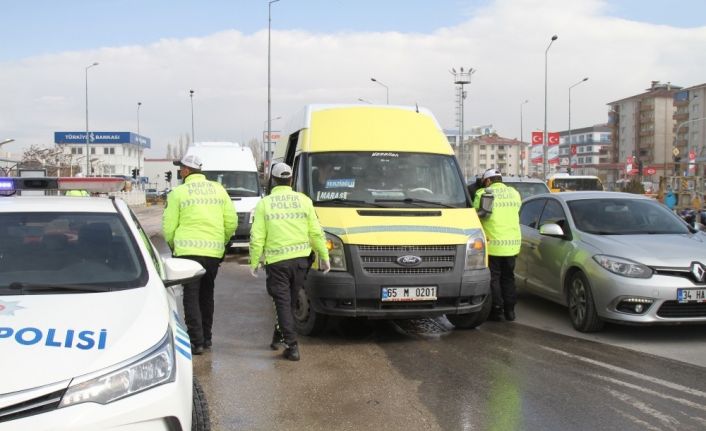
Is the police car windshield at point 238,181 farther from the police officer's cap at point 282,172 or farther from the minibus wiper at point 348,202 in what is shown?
the police officer's cap at point 282,172

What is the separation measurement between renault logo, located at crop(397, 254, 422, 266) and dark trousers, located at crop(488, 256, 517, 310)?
5.59ft

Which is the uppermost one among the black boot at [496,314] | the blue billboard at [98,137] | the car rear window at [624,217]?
the blue billboard at [98,137]

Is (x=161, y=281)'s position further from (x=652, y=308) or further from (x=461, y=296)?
(x=652, y=308)

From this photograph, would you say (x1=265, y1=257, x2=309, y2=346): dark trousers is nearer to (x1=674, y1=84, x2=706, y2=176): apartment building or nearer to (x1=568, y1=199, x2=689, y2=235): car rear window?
(x1=568, y1=199, x2=689, y2=235): car rear window

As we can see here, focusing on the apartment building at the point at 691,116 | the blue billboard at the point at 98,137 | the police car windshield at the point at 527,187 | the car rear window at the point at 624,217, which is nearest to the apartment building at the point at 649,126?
the apartment building at the point at 691,116

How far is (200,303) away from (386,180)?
7.88ft

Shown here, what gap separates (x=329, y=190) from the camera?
7.04 meters

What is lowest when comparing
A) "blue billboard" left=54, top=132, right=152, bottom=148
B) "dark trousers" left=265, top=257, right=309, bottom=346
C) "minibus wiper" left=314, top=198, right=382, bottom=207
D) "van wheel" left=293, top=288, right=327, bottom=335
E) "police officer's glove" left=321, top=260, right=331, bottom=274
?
"van wheel" left=293, top=288, right=327, bottom=335

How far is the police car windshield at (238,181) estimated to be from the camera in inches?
637

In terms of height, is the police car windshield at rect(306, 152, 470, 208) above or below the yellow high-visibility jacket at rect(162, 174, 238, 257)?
above

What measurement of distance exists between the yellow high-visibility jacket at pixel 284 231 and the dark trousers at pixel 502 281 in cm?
254

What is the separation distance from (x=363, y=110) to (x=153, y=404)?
214 inches

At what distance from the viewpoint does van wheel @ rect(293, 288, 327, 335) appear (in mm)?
6633

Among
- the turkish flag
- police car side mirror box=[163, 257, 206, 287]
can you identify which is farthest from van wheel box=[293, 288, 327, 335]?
the turkish flag
